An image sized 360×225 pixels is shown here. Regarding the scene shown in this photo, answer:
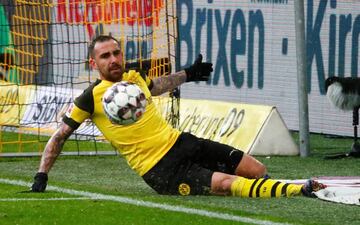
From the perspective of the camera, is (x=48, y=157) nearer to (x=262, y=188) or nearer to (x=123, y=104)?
→ (x=123, y=104)

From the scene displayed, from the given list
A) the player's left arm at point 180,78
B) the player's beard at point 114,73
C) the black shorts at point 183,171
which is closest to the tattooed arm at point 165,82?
the player's left arm at point 180,78

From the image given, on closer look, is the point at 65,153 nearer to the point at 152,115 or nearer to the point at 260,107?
the point at 260,107

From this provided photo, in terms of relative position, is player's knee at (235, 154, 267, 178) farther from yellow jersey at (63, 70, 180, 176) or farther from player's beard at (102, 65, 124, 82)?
player's beard at (102, 65, 124, 82)

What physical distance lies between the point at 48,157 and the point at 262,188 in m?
1.68

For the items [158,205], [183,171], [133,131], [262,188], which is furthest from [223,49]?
[158,205]

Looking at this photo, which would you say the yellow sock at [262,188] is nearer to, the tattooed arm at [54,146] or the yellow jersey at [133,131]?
the yellow jersey at [133,131]

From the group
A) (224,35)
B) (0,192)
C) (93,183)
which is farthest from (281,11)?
(0,192)

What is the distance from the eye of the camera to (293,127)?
17578mm

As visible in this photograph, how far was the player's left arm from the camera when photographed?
11998 mm

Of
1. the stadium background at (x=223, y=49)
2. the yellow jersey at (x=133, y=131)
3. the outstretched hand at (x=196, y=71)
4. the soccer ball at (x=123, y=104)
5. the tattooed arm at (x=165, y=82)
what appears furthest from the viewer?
the stadium background at (x=223, y=49)

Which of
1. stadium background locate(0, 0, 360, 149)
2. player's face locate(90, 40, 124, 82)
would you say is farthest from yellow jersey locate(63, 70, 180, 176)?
stadium background locate(0, 0, 360, 149)

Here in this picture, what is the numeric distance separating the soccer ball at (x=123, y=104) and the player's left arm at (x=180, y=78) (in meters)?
0.81

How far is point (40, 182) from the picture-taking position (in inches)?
442

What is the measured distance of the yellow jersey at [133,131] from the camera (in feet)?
36.7
